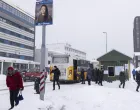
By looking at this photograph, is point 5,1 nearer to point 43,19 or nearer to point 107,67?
point 107,67

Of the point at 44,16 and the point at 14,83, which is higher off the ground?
the point at 44,16

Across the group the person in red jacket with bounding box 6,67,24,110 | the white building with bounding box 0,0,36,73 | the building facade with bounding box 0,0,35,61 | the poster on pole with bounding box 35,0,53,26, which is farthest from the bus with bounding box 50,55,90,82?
the building facade with bounding box 0,0,35,61

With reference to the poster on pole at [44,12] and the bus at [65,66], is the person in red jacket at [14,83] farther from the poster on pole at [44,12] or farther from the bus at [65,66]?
the bus at [65,66]

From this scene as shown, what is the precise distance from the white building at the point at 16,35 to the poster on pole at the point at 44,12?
5292 centimetres

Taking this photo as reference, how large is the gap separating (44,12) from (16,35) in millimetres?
79289

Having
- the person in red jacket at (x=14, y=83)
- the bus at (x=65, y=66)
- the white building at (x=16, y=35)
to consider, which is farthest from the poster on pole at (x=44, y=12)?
the white building at (x=16, y=35)

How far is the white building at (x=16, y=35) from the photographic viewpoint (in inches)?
3086

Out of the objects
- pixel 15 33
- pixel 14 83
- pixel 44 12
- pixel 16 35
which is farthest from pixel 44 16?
pixel 16 35

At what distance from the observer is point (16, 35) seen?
3546 inches

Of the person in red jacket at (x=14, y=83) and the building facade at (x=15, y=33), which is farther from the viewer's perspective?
→ the building facade at (x=15, y=33)

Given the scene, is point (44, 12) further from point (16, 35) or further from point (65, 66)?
point (16, 35)

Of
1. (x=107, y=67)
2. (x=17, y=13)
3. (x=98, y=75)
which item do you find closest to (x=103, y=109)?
(x=98, y=75)

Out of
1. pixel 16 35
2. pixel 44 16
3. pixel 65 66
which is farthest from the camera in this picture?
pixel 16 35

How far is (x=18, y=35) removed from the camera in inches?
3612
